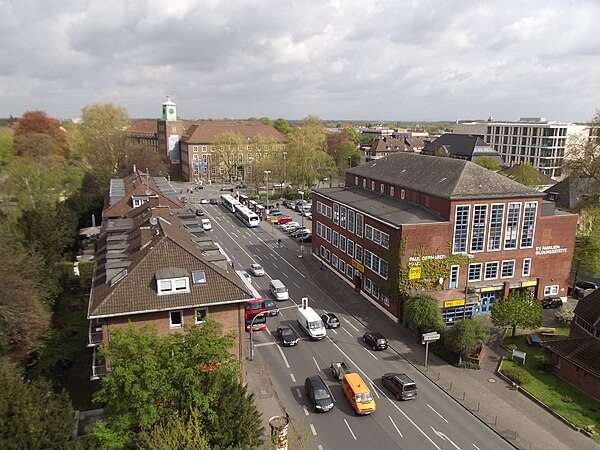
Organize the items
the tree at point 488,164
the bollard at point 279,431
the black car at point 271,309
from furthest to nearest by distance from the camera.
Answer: the tree at point 488,164, the black car at point 271,309, the bollard at point 279,431

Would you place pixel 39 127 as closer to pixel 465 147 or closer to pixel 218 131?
pixel 218 131

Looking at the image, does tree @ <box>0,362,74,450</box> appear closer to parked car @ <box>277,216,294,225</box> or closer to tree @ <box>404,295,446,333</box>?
tree @ <box>404,295,446,333</box>

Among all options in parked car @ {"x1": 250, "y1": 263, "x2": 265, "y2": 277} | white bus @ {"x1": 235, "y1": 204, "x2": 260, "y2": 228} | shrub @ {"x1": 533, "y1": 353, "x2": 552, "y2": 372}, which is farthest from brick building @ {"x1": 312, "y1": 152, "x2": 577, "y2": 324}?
white bus @ {"x1": 235, "y1": 204, "x2": 260, "y2": 228}

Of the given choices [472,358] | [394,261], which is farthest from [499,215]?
[472,358]

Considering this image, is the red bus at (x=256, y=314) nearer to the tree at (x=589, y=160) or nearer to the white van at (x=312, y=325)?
the white van at (x=312, y=325)

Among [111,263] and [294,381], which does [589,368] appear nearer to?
[294,381]

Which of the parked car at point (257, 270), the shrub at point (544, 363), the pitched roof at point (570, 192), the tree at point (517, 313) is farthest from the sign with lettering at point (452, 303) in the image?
the pitched roof at point (570, 192)
